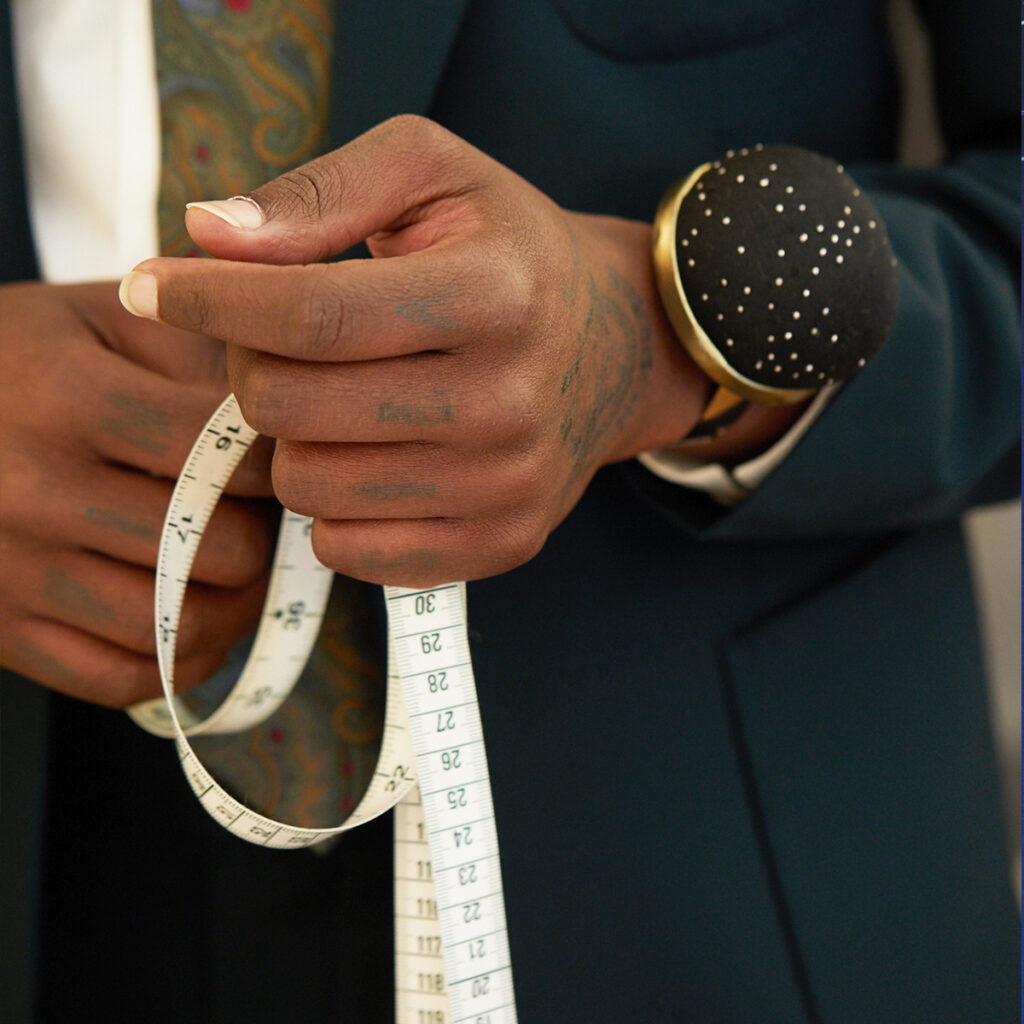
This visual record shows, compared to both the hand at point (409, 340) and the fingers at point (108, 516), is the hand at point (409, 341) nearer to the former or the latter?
the hand at point (409, 340)

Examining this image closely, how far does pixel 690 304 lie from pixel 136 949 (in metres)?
0.77

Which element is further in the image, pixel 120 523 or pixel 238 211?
pixel 120 523

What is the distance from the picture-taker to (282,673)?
2.20 ft

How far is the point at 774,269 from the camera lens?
1.89 ft

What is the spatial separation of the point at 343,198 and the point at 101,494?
0.30 metres

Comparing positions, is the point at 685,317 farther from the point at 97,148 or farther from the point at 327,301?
the point at 97,148

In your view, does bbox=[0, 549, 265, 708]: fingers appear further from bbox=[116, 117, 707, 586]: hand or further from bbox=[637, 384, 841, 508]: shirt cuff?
bbox=[637, 384, 841, 508]: shirt cuff

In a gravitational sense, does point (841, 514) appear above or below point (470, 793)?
above

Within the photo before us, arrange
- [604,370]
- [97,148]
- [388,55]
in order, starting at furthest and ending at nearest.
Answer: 1. [97,148]
2. [388,55]
3. [604,370]

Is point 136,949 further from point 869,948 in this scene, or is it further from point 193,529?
point 869,948

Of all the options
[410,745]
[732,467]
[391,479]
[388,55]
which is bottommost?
[410,745]

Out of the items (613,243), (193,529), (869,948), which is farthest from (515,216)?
(869,948)

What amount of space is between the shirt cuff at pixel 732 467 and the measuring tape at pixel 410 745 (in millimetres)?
264

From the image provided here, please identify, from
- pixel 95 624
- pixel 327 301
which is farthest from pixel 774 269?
pixel 95 624
